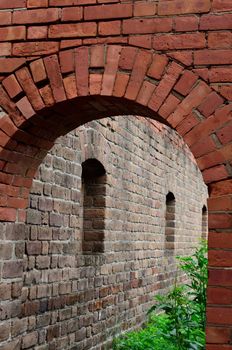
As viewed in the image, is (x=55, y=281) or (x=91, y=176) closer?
(x=55, y=281)

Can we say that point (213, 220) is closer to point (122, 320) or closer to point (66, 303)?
point (66, 303)

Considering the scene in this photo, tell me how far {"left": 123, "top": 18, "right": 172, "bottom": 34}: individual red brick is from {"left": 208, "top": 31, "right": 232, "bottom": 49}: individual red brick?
0.28 metres

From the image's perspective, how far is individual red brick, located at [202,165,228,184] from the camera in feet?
11.7

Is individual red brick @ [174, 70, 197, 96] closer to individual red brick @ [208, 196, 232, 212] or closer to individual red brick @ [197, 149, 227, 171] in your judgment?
individual red brick @ [197, 149, 227, 171]

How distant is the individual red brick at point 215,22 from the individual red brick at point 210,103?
42 centimetres

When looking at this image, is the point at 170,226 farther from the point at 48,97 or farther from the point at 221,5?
the point at 221,5

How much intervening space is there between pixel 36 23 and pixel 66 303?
3.22 m

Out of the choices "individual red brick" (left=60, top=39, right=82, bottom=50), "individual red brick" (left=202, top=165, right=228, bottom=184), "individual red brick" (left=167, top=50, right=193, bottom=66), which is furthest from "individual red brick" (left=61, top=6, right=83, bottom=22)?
"individual red brick" (left=202, top=165, right=228, bottom=184)

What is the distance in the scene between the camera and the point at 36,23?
4031 mm

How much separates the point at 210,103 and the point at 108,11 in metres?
0.93

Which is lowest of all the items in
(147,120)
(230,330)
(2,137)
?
(230,330)

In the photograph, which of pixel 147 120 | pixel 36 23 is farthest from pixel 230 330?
pixel 147 120

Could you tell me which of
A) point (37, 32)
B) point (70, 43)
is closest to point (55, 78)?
point (70, 43)

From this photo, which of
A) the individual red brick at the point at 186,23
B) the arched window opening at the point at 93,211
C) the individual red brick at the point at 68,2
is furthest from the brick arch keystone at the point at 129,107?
the arched window opening at the point at 93,211
